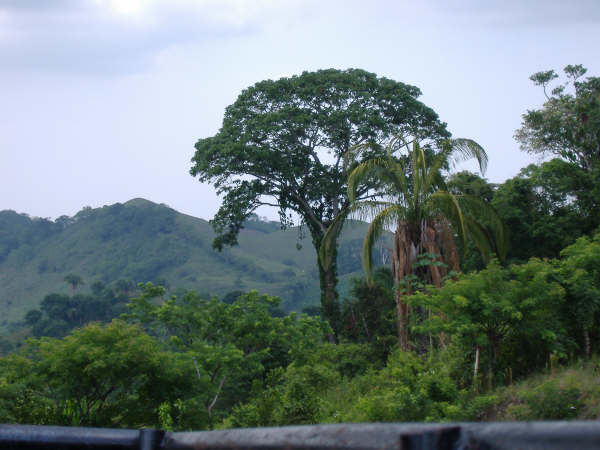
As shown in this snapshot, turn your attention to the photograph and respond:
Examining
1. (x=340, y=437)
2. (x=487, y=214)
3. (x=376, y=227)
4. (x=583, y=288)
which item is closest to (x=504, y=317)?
(x=583, y=288)

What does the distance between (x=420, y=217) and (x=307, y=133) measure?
53.9 ft

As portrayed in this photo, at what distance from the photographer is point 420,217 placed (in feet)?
Result: 41.6

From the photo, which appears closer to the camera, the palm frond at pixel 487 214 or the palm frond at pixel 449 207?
Result: the palm frond at pixel 449 207

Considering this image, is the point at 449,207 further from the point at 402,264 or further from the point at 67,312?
the point at 67,312

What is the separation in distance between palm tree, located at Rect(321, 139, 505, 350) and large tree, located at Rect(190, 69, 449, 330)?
1372 cm

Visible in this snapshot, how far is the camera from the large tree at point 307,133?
27.0 m

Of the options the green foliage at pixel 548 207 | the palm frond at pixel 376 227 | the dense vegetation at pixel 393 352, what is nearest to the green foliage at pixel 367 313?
the dense vegetation at pixel 393 352

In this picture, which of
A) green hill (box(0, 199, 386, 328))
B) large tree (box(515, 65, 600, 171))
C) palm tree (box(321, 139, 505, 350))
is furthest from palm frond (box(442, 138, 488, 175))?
green hill (box(0, 199, 386, 328))

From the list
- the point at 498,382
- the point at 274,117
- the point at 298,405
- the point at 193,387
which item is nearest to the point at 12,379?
the point at 193,387

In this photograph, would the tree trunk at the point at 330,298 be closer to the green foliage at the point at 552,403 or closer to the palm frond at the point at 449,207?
the palm frond at the point at 449,207

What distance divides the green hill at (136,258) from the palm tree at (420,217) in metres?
84.6

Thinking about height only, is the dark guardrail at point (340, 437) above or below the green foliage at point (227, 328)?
above

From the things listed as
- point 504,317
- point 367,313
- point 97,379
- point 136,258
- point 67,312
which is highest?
point 136,258

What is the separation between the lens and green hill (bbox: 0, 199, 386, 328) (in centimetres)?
10902
